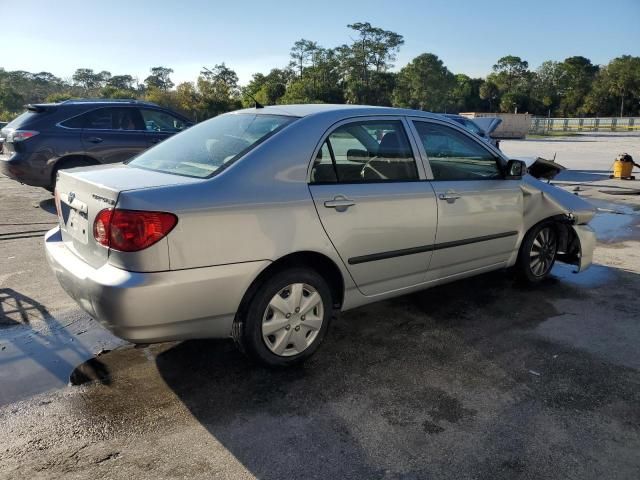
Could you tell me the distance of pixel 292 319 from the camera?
3221 millimetres

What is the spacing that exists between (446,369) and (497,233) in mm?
1562

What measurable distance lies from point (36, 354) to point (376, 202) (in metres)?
2.52

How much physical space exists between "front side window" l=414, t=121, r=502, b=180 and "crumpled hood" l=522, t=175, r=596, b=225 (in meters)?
0.48

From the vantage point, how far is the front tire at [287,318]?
3.06m

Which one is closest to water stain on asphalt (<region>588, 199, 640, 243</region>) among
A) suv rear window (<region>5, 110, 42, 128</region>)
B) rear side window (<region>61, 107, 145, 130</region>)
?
rear side window (<region>61, 107, 145, 130</region>)

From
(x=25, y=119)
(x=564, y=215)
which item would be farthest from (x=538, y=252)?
(x=25, y=119)

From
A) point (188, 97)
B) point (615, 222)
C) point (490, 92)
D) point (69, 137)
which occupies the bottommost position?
point (615, 222)

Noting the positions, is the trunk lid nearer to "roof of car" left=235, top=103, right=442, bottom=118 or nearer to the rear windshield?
the rear windshield

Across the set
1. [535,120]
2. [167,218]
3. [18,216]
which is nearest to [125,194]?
[167,218]

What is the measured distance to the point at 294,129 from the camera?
3273 millimetres

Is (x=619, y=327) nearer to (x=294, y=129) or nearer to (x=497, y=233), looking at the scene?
(x=497, y=233)

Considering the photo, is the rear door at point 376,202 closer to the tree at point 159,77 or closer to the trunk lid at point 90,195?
the trunk lid at point 90,195

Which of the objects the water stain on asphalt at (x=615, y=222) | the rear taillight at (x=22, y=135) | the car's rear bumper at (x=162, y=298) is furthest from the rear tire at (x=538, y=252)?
the rear taillight at (x=22, y=135)

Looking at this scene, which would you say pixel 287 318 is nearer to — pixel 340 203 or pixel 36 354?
pixel 340 203
